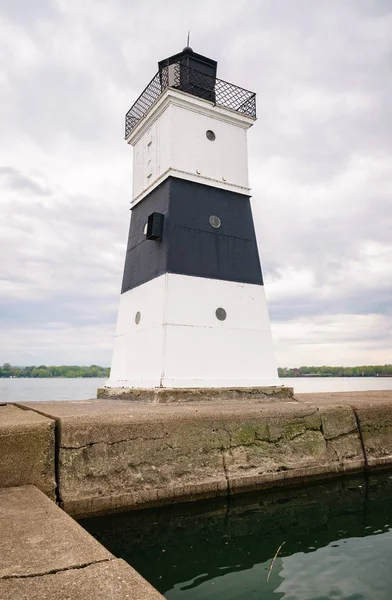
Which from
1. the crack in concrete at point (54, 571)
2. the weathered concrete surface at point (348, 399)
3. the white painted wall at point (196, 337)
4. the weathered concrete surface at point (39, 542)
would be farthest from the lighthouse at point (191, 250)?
the crack in concrete at point (54, 571)

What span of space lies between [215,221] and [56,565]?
9084 millimetres

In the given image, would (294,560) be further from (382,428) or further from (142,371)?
(142,371)

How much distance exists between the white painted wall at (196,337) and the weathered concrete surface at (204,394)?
0.83 ft

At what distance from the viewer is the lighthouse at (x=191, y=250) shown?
958 centimetres

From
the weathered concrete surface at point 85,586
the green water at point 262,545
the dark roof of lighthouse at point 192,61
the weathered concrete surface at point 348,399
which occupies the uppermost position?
the dark roof of lighthouse at point 192,61

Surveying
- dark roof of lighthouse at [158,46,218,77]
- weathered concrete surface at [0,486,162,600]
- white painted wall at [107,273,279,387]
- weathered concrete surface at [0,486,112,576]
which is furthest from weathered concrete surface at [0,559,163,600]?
dark roof of lighthouse at [158,46,218,77]

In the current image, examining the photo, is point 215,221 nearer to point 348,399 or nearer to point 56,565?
point 348,399

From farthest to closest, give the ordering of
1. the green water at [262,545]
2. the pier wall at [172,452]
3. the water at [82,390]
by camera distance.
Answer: the water at [82,390] → the pier wall at [172,452] → the green water at [262,545]

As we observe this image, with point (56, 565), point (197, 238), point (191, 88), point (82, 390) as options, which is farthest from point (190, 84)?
point (82, 390)

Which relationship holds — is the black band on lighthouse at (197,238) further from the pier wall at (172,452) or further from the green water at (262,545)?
the green water at (262,545)

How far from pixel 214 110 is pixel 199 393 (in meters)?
7.26

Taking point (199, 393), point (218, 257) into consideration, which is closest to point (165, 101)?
point (218, 257)

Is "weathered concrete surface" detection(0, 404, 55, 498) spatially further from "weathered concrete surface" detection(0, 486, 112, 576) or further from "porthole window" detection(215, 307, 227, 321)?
"porthole window" detection(215, 307, 227, 321)

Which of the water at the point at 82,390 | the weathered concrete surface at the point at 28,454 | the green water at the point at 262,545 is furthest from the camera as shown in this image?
the water at the point at 82,390
